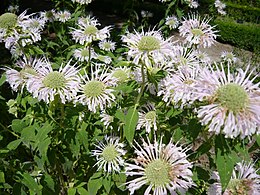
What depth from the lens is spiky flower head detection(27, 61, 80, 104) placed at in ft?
4.93

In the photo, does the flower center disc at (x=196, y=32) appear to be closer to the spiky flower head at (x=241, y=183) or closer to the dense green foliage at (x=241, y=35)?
the spiky flower head at (x=241, y=183)

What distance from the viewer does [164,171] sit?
4.35 feet

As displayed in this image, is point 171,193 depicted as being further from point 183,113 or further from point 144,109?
point 144,109

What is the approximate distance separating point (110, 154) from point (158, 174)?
33 centimetres

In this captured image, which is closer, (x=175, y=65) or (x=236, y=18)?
(x=175, y=65)

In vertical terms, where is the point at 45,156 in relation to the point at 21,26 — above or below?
below

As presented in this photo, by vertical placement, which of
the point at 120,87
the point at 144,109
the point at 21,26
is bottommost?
the point at 144,109

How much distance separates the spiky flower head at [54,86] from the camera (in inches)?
59.1

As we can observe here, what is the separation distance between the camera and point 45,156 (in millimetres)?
1531

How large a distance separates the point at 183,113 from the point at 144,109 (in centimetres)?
24

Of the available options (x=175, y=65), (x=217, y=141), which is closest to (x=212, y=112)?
(x=217, y=141)

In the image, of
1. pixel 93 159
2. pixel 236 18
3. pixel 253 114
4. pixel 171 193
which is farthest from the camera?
pixel 236 18

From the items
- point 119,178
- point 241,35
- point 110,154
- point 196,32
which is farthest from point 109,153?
point 241,35

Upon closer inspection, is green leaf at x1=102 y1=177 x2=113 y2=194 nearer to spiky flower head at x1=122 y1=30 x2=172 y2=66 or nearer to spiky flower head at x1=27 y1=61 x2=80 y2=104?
spiky flower head at x1=27 y1=61 x2=80 y2=104
